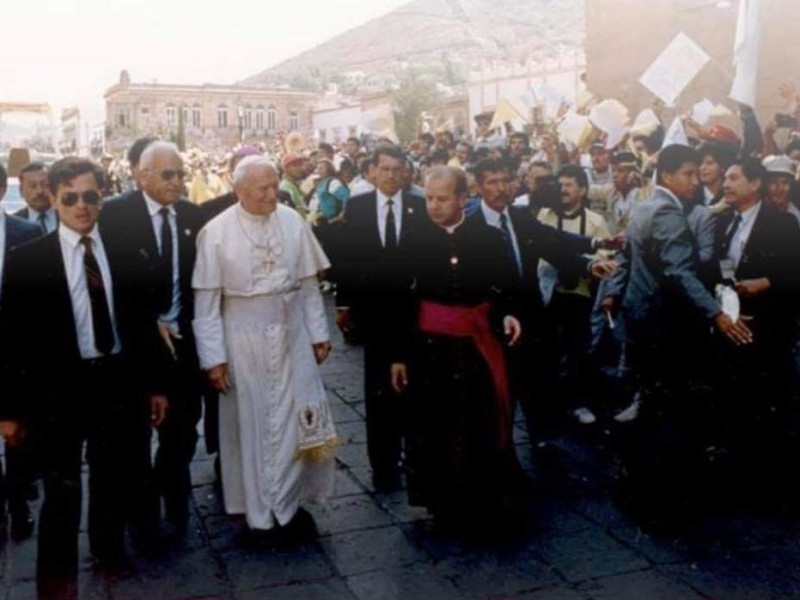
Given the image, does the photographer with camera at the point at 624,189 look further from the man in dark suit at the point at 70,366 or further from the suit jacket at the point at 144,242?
the man in dark suit at the point at 70,366

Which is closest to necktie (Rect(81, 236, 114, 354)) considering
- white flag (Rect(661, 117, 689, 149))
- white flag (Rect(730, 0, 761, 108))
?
white flag (Rect(661, 117, 689, 149))

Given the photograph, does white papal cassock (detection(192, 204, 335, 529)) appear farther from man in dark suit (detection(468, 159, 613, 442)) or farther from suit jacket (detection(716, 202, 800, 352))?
suit jacket (detection(716, 202, 800, 352))

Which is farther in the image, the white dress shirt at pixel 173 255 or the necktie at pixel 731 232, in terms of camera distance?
the necktie at pixel 731 232

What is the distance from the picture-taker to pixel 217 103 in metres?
98.8

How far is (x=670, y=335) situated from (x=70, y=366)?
2861 mm

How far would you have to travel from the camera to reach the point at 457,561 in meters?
4.43

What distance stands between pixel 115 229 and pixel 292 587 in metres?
1.73

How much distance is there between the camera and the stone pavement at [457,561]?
414 cm

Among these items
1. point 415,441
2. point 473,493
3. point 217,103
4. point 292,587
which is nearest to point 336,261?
point 415,441

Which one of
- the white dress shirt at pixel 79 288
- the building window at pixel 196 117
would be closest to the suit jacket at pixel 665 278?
the white dress shirt at pixel 79 288

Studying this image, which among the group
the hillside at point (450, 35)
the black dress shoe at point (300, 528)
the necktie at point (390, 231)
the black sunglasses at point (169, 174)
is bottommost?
the black dress shoe at point (300, 528)

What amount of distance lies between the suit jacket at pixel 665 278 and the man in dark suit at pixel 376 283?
123cm

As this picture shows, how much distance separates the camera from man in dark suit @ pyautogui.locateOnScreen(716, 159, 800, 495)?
18.1 feet

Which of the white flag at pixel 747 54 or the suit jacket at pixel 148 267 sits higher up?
the white flag at pixel 747 54
